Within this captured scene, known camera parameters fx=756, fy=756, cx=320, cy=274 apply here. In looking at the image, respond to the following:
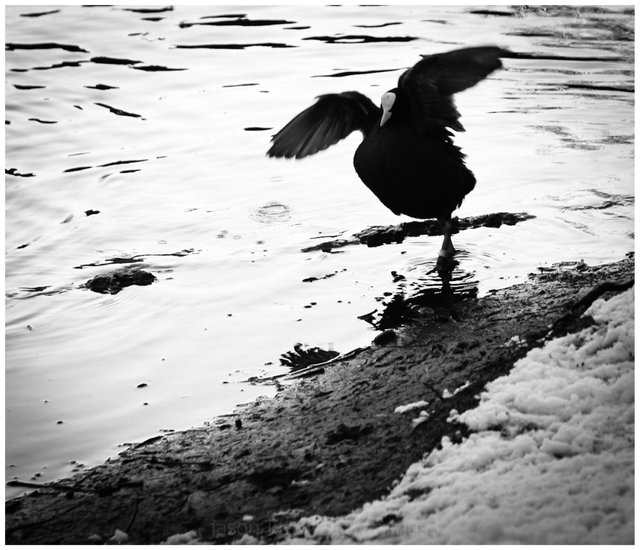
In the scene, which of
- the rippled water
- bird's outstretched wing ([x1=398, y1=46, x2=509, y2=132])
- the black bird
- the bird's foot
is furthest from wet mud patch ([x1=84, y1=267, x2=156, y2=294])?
bird's outstretched wing ([x1=398, y1=46, x2=509, y2=132])

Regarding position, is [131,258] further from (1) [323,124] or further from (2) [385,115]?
(2) [385,115]

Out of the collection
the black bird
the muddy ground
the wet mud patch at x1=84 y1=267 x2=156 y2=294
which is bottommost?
the wet mud patch at x1=84 y1=267 x2=156 y2=294

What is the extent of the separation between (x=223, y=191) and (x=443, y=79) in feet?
9.70

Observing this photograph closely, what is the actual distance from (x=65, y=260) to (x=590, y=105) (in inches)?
237

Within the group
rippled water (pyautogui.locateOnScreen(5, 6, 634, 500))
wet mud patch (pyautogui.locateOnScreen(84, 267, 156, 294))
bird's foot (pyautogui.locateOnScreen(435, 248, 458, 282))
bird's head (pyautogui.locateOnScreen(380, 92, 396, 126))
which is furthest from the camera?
wet mud patch (pyautogui.locateOnScreen(84, 267, 156, 294))

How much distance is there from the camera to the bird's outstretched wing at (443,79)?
4.54 m

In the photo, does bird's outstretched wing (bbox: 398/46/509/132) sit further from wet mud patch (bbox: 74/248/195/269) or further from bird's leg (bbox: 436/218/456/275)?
wet mud patch (bbox: 74/248/195/269)

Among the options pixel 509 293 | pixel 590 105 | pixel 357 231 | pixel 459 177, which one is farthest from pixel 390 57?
pixel 509 293

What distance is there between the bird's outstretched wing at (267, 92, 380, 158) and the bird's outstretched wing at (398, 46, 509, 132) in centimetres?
54

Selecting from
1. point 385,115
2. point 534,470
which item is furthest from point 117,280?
point 534,470

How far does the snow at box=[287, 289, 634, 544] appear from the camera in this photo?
90.5 inches

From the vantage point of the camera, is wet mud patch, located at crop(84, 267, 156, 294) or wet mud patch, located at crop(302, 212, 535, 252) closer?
wet mud patch, located at crop(84, 267, 156, 294)

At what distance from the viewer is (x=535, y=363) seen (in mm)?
3102

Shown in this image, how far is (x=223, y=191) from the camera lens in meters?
7.16
